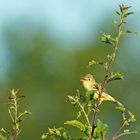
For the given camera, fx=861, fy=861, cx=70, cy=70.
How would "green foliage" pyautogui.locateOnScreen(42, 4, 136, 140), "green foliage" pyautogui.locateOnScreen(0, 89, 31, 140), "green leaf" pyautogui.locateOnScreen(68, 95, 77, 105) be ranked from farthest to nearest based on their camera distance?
"green leaf" pyautogui.locateOnScreen(68, 95, 77, 105), "green foliage" pyautogui.locateOnScreen(0, 89, 31, 140), "green foliage" pyautogui.locateOnScreen(42, 4, 136, 140)

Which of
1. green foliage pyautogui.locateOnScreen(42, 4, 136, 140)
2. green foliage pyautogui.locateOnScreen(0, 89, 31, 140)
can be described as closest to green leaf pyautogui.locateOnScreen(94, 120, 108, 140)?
green foliage pyautogui.locateOnScreen(42, 4, 136, 140)

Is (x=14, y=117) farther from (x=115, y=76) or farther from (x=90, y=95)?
(x=115, y=76)

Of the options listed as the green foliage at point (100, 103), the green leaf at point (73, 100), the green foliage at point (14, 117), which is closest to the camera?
the green foliage at point (100, 103)

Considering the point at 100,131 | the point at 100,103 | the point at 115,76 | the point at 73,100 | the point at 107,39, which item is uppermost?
the point at 107,39

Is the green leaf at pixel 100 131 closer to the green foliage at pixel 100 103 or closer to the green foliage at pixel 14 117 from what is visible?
the green foliage at pixel 100 103

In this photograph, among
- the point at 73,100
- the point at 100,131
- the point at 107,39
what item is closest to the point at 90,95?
the point at 73,100

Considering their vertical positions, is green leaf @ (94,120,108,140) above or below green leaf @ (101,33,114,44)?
below

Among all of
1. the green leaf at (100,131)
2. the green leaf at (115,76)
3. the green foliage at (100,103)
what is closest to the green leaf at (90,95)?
the green foliage at (100,103)

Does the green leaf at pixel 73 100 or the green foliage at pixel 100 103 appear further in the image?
the green leaf at pixel 73 100

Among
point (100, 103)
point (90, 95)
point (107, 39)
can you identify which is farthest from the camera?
point (90, 95)

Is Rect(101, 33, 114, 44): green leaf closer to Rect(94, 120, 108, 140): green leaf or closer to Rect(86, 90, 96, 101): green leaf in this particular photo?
Rect(86, 90, 96, 101): green leaf

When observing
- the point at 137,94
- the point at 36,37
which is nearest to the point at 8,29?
the point at 36,37

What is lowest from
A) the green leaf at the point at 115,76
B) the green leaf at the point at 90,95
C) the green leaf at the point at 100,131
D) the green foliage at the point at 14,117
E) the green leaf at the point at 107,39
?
the green leaf at the point at 100,131

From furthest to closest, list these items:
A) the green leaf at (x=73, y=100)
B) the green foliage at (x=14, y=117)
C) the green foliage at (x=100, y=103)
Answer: the green leaf at (x=73, y=100) < the green foliage at (x=14, y=117) < the green foliage at (x=100, y=103)
